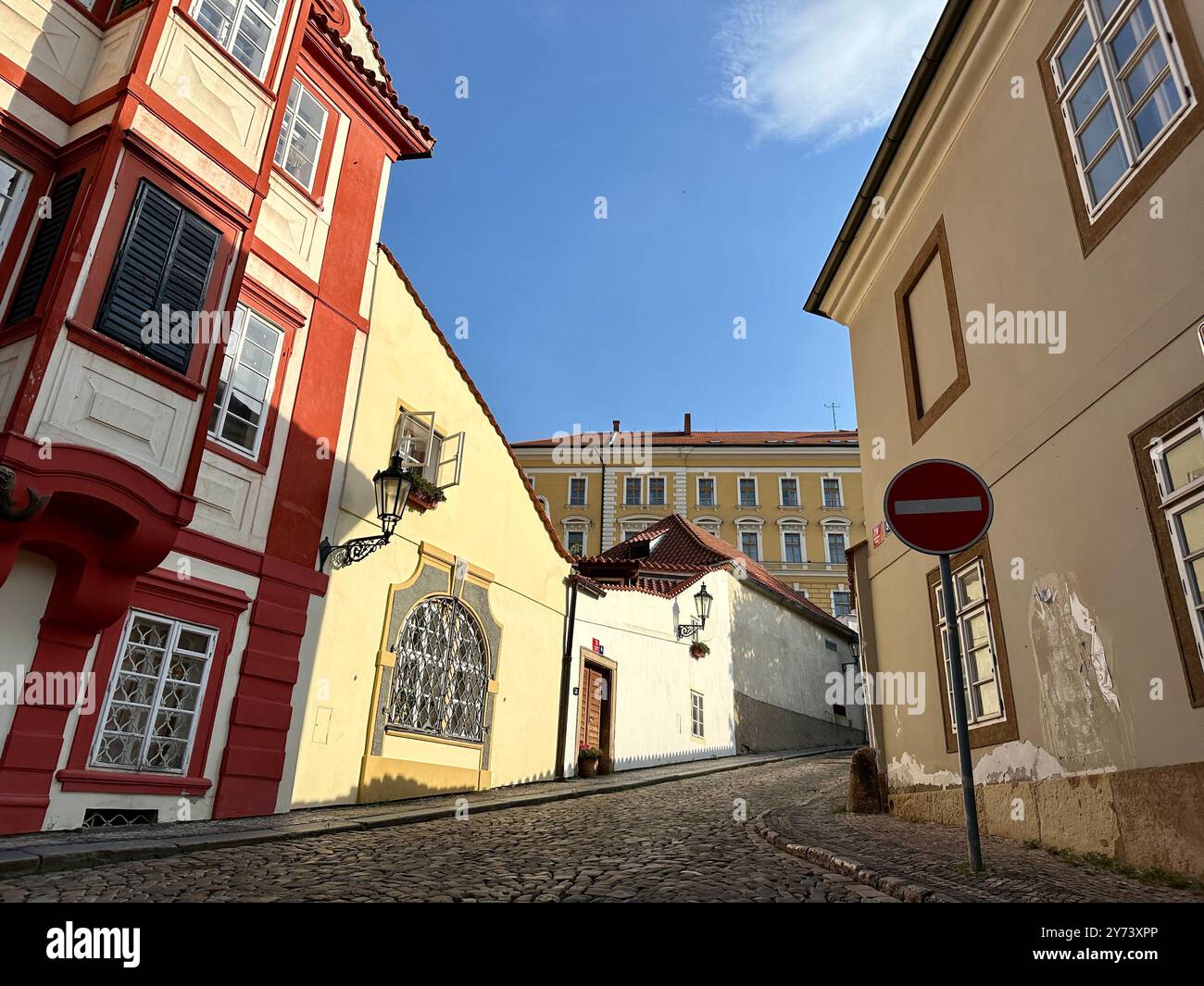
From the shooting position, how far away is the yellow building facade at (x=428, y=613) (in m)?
10.4

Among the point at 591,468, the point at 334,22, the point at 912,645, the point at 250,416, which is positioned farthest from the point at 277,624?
the point at 591,468

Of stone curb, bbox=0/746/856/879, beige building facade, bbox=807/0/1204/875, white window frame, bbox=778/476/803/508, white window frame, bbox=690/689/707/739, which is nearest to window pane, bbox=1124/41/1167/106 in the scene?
beige building facade, bbox=807/0/1204/875

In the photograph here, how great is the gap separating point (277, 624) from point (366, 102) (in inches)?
314

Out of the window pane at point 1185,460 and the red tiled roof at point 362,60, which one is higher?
the red tiled roof at point 362,60

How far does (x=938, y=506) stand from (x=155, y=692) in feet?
24.2

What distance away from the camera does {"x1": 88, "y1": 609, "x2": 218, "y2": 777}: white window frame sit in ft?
24.9

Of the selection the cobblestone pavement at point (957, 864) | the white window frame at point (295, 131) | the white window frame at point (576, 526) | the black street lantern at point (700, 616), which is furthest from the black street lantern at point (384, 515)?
the white window frame at point (576, 526)

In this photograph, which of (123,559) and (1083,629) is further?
(123,559)

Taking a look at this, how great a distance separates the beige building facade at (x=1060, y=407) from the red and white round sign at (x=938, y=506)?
43.3 inches

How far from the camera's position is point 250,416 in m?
9.71

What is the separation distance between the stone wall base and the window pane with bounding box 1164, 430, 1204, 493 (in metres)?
1.63

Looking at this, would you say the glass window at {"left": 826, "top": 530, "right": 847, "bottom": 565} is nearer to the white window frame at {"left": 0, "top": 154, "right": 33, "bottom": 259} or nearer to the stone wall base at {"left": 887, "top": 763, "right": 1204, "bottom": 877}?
the stone wall base at {"left": 887, "top": 763, "right": 1204, "bottom": 877}

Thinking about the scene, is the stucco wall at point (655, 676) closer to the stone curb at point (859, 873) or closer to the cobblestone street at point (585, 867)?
the cobblestone street at point (585, 867)
